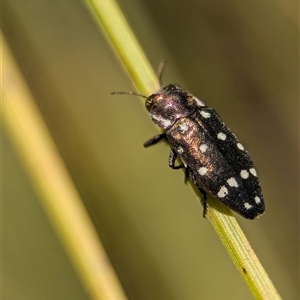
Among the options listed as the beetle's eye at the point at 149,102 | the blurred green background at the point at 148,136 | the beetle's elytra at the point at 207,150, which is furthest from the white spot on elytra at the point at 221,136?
the blurred green background at the point at 148,136

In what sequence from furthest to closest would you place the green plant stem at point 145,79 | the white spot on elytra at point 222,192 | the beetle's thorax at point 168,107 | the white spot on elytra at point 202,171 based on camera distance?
the beetle's thorax at point 168,107 → the white spot on elytra at point 202,171 → the white spot on elytra at point 222,192 → the green plant stem at point 145,79

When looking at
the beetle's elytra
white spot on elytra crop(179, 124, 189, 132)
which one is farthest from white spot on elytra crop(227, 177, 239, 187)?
white spot on elytra crop(179, 124, 189, 132)

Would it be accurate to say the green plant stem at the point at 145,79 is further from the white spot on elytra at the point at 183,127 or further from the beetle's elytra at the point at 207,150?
the white spot on elytra at the point at 183,127

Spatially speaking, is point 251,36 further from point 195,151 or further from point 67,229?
point 67,229

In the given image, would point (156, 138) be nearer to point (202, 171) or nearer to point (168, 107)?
point (168, 107)

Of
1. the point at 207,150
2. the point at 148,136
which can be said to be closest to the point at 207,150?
the point at 207,150

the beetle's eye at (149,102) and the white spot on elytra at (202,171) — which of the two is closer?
the white spot on elytra at (202,171)

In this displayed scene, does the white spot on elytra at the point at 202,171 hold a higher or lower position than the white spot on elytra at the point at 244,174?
higher
